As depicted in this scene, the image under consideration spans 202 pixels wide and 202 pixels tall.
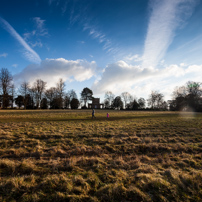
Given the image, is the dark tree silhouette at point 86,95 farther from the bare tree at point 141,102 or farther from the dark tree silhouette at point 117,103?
the bare tree at point 141,102

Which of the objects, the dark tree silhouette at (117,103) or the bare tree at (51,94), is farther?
the dark tree silhouette at (117,103)

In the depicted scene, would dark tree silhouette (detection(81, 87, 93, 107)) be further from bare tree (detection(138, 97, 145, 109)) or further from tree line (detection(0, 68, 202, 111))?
bare tree (detection(138, 97, 145, 109))

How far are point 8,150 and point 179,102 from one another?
216 feet

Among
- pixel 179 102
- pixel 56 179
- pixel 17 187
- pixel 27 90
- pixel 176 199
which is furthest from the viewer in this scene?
pixel 179 102

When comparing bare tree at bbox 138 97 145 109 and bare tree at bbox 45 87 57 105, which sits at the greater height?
bare tree at bbox 45 87 57 105

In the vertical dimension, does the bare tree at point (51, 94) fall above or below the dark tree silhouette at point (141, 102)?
above

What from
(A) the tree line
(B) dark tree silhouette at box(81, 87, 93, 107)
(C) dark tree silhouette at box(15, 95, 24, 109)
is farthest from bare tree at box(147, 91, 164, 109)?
(C) dark tree silhouette at box(15, 95, 24, 109)

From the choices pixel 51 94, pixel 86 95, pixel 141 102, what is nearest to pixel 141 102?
pixel 141 102

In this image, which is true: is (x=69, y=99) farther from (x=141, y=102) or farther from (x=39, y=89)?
(x=141, y=102)

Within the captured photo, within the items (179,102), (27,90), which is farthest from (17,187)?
(179,102)

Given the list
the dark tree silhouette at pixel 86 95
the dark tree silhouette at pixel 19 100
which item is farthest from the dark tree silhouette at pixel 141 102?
the dark tree silhouette at pixel 19 100

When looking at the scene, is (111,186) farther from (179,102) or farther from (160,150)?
(179,102)

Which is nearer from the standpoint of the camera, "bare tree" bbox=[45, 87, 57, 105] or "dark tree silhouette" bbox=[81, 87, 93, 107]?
"bare tree" bbox=[45, 87, 57, 105]

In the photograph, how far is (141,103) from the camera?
74.5 m
